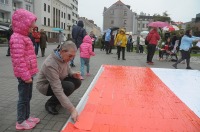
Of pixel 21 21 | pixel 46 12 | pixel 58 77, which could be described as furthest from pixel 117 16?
pixel 21 21

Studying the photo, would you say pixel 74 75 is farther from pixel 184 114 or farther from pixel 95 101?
pixel 184 114

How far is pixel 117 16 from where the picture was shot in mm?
97438

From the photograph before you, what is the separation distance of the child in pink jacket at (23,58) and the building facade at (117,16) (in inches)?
3705

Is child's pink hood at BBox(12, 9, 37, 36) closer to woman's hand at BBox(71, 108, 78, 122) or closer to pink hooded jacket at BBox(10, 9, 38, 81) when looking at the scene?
pink hooded jacket at BBox(10, 9, 38, 81)

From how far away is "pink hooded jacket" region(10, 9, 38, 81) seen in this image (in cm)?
338

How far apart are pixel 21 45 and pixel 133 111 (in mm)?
2207

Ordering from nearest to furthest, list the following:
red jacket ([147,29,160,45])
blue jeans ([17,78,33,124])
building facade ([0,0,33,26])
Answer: blue jeans ([17,78,33,124])
red jacket ([147,29,160,45])
building facade ([0,0,33,26])

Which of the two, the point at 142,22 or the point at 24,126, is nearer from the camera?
the point at 24,126

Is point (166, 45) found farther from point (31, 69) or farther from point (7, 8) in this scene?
point (7, 8)

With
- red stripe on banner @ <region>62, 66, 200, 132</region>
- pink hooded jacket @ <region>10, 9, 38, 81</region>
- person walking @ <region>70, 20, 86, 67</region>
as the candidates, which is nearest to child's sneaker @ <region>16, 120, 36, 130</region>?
red stripe on banner @ <region>62, 66, 200, 132</region>

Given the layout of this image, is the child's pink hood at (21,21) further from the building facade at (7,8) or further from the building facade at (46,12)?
the building facade at (7,8)

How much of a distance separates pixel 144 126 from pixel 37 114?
1800 mm

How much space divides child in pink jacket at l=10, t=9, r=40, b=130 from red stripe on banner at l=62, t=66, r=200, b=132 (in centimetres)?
68

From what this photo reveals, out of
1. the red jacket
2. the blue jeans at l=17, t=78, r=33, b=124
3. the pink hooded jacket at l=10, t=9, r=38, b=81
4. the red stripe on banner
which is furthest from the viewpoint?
the red jacket
